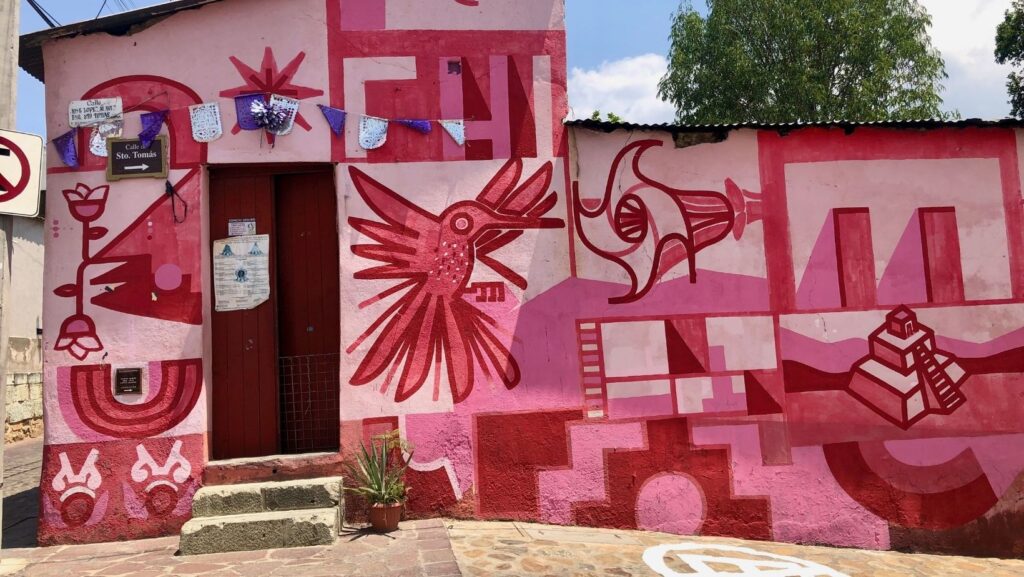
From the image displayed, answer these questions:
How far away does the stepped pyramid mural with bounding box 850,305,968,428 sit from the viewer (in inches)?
235

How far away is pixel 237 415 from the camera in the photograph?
222 inches

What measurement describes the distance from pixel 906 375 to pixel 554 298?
3.12 m

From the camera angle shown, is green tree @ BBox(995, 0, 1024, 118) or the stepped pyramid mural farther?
green tree @ BBox(995, 0, 1024, 118)

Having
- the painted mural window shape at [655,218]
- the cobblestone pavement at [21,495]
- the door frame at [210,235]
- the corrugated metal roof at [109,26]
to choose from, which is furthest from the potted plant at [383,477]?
the corrugated metal roof at [109,26]

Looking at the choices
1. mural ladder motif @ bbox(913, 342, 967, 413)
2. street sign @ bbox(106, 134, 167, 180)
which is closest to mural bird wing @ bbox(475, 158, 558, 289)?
street sign @ bbox(106, 134, 167, 180)

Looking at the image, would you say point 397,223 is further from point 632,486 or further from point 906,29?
point 906,29

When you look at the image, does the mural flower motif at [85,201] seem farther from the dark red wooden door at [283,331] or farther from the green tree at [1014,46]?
the green tree at [1014,46]

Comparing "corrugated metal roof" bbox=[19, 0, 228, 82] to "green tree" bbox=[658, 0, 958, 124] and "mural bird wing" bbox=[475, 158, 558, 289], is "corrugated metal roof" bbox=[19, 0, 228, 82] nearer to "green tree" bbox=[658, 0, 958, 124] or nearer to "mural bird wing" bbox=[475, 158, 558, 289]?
"mural bird wing" bbox=[475, 158, 558, 289]

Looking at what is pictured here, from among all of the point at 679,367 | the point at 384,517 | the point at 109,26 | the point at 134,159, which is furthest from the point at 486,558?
the point at 109,26

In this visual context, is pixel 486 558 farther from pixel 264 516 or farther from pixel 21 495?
pixel 21 495

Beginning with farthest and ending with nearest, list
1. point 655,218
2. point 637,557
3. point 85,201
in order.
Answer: point 655,218, point 85,201, point 637,557

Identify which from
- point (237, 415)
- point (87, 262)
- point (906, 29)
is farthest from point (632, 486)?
point (906, 29)

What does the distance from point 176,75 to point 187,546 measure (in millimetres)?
3646

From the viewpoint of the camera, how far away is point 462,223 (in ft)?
18.8
